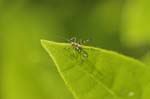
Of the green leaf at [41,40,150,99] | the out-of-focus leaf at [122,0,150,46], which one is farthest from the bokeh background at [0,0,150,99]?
the green leaf at [41,40,150,99]

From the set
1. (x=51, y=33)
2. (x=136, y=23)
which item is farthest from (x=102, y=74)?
(x=51, y=33)

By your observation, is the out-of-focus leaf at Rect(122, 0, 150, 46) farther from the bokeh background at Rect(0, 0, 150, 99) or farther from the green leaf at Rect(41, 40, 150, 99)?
the green leaf at Rect(41, 40, 150, 99)

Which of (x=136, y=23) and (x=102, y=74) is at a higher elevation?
(x=102, y=74)

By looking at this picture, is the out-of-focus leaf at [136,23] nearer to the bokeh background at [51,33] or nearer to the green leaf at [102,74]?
the bokeh background at [51,33]

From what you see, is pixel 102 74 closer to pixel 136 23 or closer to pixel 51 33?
pixel 136 23

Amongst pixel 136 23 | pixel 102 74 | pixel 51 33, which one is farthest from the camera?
pixel 51 33

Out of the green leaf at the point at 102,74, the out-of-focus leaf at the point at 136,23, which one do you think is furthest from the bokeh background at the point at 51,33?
the green leaf at the point at 102,74

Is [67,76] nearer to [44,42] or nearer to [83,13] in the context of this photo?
[44,42]
